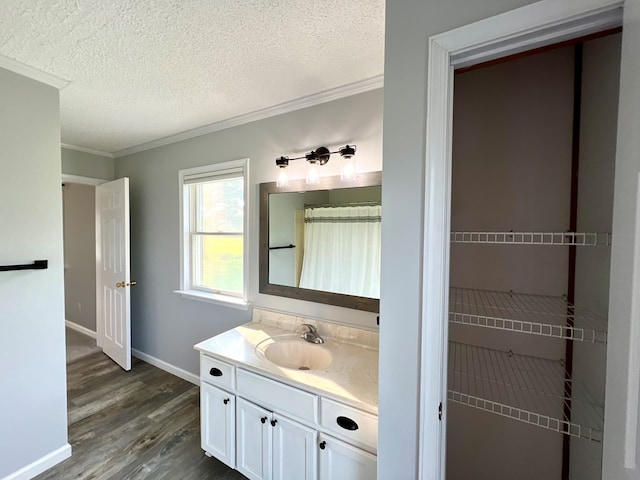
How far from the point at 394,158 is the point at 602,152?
786 millimetres

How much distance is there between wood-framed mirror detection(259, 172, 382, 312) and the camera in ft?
5.58

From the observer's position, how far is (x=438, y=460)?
85cm

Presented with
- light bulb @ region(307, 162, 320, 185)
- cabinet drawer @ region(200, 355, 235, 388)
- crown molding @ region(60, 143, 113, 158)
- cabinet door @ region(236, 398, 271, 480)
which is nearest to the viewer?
cabinet door @ region(236, 398, 271, 480)

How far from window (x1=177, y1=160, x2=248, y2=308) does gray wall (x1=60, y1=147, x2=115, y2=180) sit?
4.53 ft

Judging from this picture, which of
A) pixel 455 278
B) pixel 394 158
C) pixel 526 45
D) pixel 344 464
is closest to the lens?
pixel 526 45

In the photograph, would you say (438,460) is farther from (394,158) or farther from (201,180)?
(201,180)

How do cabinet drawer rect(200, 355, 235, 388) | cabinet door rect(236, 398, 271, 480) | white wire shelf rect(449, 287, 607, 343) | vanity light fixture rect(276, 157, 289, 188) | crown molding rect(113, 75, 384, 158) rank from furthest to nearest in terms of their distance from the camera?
vanity light fixture rect(276, 157, 289, 188) < crown molding rect(113, 75, 384, 158) < cabinet drawer rect(200, 355, 235, 388) < cabinet door rect(236, 398, 271, 480) < white wire shelf rect(449, 287, 607, 343)

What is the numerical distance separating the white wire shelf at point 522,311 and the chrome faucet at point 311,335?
84 centimetres

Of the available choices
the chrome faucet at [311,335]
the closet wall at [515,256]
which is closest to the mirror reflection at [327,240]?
the chrome faucet at [311,335]

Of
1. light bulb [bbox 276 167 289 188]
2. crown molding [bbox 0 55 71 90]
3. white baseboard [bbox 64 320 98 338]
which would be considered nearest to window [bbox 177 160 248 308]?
light bulb [bbox 276 167 289 188]

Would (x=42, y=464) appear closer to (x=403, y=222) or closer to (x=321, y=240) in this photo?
(x=321, y=240)

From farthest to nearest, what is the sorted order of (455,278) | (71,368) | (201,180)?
(71,368)
(201,180)
(455,278)

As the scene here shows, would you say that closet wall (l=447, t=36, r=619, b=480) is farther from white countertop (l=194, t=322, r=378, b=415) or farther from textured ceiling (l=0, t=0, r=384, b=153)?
textured ceiling (l=0, t=0, r=384, b=153)

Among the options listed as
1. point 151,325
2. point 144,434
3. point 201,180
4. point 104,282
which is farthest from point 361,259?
point 104,282
